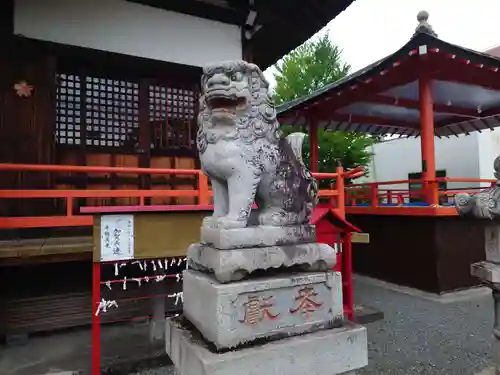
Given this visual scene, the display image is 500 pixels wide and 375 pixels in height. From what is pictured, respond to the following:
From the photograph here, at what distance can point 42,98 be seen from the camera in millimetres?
5168

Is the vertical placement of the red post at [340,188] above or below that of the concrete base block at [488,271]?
above

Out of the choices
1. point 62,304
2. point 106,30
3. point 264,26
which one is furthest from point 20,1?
point 62,304

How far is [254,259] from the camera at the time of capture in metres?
2.10

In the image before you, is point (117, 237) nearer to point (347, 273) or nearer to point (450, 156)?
point (347, 273)

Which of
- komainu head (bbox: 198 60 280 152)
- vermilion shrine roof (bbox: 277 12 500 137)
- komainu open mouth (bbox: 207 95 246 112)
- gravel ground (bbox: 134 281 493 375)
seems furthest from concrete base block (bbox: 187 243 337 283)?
vermilion shrine roof (bbox: 277 12 500 137)

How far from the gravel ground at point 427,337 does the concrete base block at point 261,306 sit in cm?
234

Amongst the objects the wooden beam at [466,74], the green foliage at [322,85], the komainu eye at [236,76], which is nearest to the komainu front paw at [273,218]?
the komainu eye at [236,76]

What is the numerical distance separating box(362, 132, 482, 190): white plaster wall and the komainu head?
42.3 ft

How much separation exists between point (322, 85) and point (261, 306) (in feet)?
45.3

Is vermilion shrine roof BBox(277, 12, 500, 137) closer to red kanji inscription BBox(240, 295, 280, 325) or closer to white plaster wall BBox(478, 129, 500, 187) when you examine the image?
white plaster wall BBox(478, 129, 500, 187)

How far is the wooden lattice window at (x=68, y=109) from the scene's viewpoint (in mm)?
5586

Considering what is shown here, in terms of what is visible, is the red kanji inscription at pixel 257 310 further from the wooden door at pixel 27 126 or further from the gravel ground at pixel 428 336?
the wooden door at pixel 27 126

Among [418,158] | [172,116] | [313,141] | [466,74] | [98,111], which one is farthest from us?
[418,158]

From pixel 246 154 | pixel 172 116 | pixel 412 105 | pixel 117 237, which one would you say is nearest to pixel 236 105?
pixel 246 154
